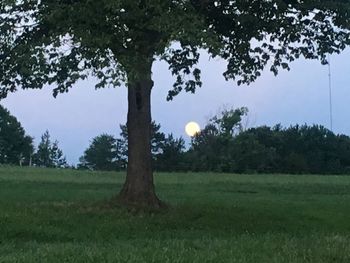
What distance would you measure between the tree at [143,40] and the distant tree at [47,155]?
11235cm

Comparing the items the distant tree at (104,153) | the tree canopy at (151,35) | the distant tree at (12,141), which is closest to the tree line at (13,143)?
the distant tree at (12,141)

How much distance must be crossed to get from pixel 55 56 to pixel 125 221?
4.01 m

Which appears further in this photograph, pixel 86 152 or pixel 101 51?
pixel 86 152

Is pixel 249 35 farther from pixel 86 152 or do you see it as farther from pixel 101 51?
pixel 86 152

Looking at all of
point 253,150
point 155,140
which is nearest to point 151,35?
point 253,150

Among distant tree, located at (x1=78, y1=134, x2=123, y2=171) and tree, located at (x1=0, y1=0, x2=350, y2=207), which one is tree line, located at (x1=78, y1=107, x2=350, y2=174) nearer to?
distant tree, located at (x1=78, y1=134, x2=123, y2=171)

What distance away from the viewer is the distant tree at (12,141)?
371 feet

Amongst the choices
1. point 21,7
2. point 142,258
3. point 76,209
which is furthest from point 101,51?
point 142,258

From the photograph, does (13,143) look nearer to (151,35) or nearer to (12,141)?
(12,141)

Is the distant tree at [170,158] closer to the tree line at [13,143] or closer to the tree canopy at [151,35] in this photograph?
the tree line at [13,143]

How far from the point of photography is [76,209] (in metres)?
16.8

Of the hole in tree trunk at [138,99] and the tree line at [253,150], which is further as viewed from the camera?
the tree line at [253,150]

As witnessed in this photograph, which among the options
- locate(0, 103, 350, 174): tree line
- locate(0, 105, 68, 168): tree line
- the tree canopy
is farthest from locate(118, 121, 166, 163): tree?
the tree canopy

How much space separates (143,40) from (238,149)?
81.1m
